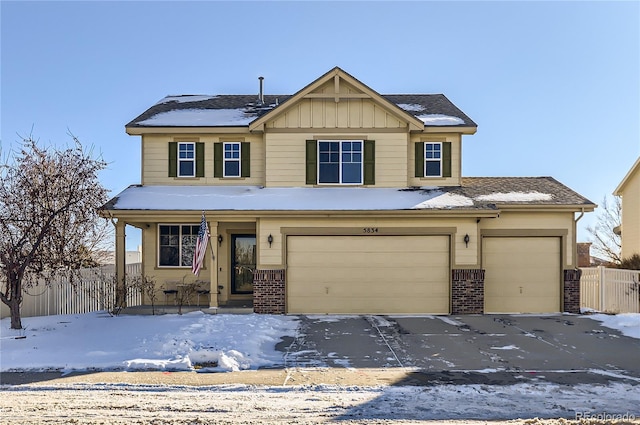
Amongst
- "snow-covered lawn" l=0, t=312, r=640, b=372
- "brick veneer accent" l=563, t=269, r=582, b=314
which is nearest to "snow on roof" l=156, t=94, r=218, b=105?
"snow-covered lawn" l=0, t=312, r=640, b=372

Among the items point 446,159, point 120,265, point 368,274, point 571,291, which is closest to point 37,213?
point 120,265

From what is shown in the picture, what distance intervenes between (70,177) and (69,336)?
4.78 metres

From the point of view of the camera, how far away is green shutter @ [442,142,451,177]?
660 inches

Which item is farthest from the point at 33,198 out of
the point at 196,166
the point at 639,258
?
the point at 639,258

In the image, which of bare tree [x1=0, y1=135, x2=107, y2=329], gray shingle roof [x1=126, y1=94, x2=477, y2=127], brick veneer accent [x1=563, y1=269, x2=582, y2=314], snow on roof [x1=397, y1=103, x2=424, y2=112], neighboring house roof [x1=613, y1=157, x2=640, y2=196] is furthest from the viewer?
neighboring house roof [x1=613, y1=157, x2=640, y2=196]

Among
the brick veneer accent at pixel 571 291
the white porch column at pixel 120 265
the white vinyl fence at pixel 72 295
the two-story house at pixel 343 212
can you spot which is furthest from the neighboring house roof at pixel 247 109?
the brick veneer accent at pixel 571 291

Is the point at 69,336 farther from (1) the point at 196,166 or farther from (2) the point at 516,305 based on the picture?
(2) the point at 516,305

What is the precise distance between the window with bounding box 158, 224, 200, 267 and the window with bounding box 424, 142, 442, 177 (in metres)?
8.09

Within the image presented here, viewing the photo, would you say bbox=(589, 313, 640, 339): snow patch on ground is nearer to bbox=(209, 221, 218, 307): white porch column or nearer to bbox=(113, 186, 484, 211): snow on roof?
bbox=(113, 186, 484, 211): snow on roof

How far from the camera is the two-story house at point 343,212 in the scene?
593 inches

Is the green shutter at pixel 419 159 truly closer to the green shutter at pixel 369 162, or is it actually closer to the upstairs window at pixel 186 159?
the green shutter at pixel 369 162

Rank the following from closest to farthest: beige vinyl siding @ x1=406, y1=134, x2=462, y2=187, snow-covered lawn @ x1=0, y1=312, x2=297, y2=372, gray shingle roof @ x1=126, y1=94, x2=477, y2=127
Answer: snow-covered lawn @ x1=0, y1=312, x2=297, y2=372 → beige vinyl siding @ x1=406, y1=134, x2=462, y2=187 → gray shingle roof @ x1=126, y1=94, x2=477, y2=127

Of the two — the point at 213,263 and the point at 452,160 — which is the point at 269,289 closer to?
the point at 213,263

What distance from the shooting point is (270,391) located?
7.62 meters
